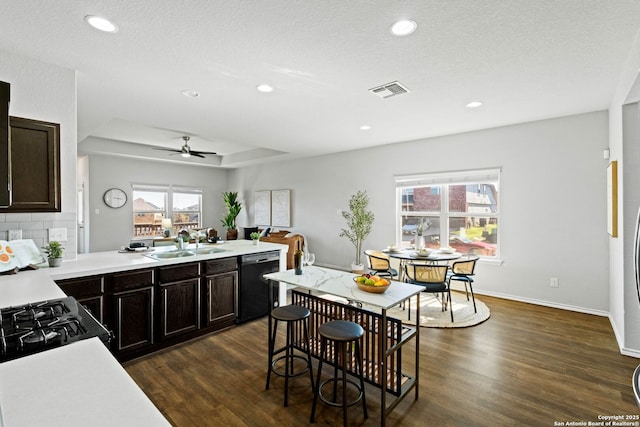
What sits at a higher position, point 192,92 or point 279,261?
point 192,92

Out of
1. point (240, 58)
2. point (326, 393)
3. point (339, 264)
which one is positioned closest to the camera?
point (326, 393)

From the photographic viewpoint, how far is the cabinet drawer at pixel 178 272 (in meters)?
2.95

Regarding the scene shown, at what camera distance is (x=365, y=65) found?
2.69m

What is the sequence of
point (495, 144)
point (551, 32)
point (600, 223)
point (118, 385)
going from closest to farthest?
1. point (118, 385)
2. point (551, 32)
3. point (600, 223)
4. point (495, 144)

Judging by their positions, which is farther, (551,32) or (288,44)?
(288,44)

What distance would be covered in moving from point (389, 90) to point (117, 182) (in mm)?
7318

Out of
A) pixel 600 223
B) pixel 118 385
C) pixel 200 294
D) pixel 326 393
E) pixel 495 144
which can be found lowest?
pixel 326 393

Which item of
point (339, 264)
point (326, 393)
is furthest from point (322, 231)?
point (326, 393)

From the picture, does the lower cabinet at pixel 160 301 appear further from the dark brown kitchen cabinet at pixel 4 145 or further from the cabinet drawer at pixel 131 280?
the dark brown kitchen cabinet at pixel 4 145

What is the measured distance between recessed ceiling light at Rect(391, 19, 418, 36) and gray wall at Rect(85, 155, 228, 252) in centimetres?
779

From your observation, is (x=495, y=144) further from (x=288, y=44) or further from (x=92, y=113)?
(x=92, y=113)

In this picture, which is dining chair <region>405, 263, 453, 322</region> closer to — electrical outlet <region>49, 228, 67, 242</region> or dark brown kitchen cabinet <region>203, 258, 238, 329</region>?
dark brown kitchen cabinet <region>203, 258, 238, 329</region>

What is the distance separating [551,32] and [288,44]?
6.28 feet

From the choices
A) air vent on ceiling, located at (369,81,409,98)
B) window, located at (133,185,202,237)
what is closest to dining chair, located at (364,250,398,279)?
air vent on ceiling, located at (369,81,409,98)
